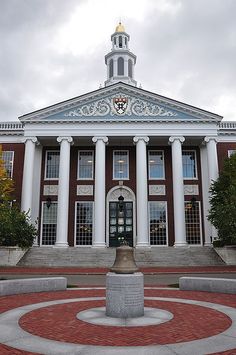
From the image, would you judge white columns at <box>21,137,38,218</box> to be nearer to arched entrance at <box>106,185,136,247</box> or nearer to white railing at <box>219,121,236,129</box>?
arched entrance at <box>106,185,136,247</box>

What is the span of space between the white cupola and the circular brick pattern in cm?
4128

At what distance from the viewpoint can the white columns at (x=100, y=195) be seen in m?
32.6

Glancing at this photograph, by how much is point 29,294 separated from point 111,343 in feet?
23.3

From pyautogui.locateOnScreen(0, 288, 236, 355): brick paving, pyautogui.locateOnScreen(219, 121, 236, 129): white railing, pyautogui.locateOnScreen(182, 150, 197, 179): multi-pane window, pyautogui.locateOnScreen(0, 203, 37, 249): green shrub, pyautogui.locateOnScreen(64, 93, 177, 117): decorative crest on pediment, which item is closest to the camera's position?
pyautogui.locateOnScreen(0, 288, 236, 355): brick paving

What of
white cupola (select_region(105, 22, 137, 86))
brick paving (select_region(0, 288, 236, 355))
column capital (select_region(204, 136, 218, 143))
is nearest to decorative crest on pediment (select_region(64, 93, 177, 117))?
column capital (select_region(204, 136, 218, 143))

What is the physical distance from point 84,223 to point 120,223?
11.8 ft

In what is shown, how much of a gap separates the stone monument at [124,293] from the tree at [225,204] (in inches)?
675

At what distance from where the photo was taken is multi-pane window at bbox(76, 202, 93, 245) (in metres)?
35.9

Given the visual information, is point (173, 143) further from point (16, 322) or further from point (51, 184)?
point (16, 322)

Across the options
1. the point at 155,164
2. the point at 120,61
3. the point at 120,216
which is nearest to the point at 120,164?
the point at 155,164

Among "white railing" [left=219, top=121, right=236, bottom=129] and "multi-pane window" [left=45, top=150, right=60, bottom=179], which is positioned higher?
"white railing" [left=219, top=121, right=236, bottom=129]

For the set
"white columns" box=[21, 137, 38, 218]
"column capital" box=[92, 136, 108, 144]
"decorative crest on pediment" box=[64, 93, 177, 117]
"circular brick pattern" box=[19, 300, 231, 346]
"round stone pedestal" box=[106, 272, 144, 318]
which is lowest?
"circular brick pattern" box=[19, 300, 231, 346]

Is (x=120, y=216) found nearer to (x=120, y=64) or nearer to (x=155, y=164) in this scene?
(x=155, y=164)

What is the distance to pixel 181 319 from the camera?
8398 millimetres
